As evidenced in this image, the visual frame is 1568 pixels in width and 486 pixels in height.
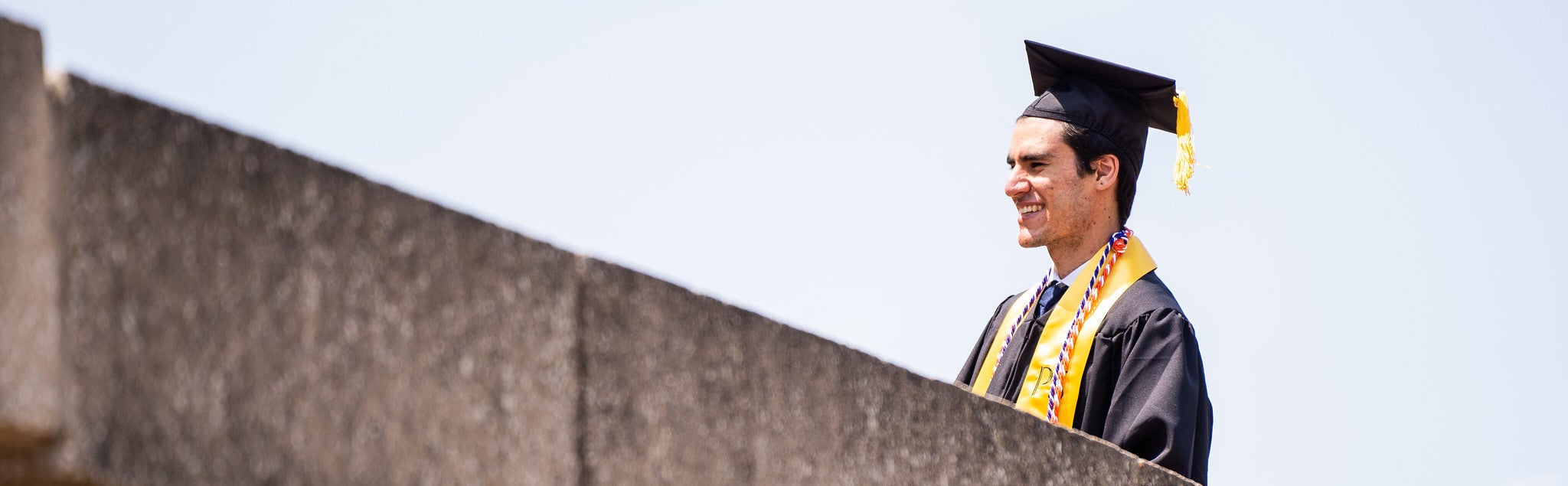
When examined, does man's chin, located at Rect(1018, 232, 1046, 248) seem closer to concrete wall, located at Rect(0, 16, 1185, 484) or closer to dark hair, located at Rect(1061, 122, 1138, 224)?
dark hair, located at Rect(1061, 122, 1138, 224)

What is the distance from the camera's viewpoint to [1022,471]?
2900mm

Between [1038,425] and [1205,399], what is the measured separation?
3.73 feet

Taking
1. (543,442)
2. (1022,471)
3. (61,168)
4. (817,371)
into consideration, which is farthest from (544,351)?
(1022,471)

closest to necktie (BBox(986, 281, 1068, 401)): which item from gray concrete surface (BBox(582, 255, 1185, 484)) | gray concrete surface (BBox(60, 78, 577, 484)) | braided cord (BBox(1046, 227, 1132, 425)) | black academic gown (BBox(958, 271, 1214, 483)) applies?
black academic gown (BBox(958, 271, 1214, 483))

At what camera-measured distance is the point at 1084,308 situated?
14.1 ft

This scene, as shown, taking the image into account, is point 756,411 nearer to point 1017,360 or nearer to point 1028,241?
point 1017,360

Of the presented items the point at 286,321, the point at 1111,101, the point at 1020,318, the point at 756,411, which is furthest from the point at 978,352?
the point at 286,321

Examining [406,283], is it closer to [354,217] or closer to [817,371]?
[354,217]

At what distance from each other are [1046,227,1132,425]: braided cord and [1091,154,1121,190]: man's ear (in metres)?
0.14

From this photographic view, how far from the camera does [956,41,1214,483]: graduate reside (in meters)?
3.84

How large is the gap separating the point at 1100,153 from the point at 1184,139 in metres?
0.45

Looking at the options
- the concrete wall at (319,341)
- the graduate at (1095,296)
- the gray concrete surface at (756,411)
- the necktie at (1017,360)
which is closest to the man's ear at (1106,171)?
the graduate at (1095,296)

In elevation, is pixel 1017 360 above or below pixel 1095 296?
below

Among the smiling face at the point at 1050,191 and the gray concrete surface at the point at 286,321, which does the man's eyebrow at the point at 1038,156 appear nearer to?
the smiling face at the point at 1050,191
